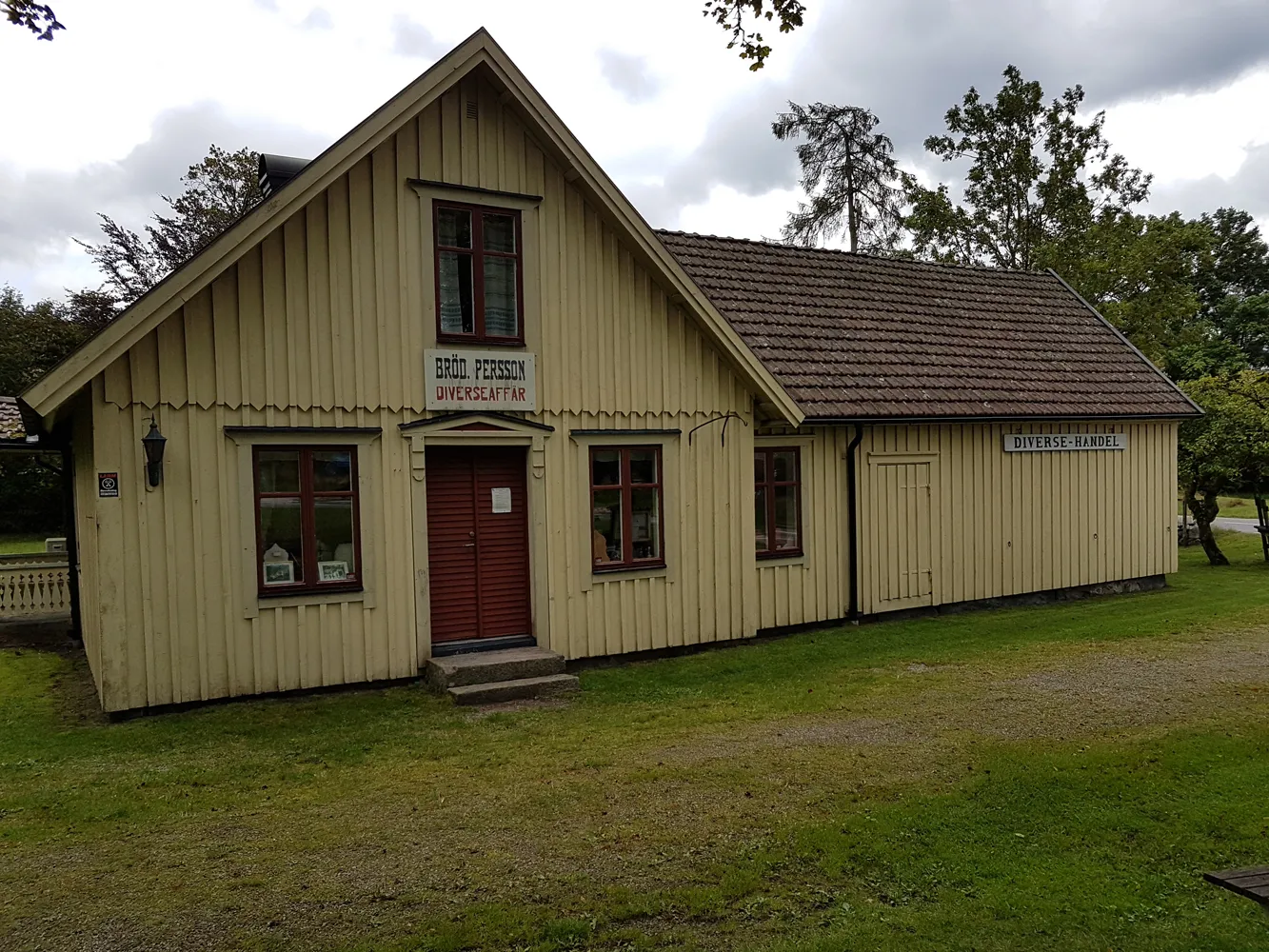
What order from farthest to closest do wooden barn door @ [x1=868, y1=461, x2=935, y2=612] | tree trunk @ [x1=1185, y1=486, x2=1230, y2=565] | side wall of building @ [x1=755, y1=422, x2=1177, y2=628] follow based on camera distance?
tree trunk @ [x1=1185, y1=486, x2=1230, y2=565], wooden barn door @ [x1=868, y1=461, x2=935, y2=612], side wall of building @ [x1=755, y1=422, x2=1177, y2=628]

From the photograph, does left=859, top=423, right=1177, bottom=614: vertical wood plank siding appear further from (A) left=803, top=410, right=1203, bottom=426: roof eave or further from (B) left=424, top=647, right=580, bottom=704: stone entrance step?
(B) left=424, top=647, right=580, bottom=704: stone entrance step

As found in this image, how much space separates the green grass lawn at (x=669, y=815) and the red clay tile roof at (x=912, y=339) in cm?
487

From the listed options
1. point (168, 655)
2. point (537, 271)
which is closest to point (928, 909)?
point (168, 655)

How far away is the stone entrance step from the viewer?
9.67 metres

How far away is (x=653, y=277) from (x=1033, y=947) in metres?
8.71

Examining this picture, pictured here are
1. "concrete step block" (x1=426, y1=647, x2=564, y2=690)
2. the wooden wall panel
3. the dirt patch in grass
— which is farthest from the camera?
"concrete step block" (x1=426, y1=647, x2=564, y2=690)

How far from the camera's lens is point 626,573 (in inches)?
Result: 453

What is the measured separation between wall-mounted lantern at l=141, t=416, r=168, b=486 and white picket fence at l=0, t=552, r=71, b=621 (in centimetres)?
898

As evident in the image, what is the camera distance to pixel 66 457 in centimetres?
1398

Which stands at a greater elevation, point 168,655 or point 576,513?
point 576,513

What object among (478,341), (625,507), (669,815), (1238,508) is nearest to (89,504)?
(478,341)

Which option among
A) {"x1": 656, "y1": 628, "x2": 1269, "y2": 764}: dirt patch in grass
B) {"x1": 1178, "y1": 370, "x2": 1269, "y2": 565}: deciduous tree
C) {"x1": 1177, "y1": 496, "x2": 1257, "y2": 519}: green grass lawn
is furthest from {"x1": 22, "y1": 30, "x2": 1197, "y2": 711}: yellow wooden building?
{"x1": 1177, "y1": 496, "x2": 1257, "y2": 519}: green grass lawn

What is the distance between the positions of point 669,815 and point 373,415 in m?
5.57

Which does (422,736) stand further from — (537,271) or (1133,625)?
(1133,625)
